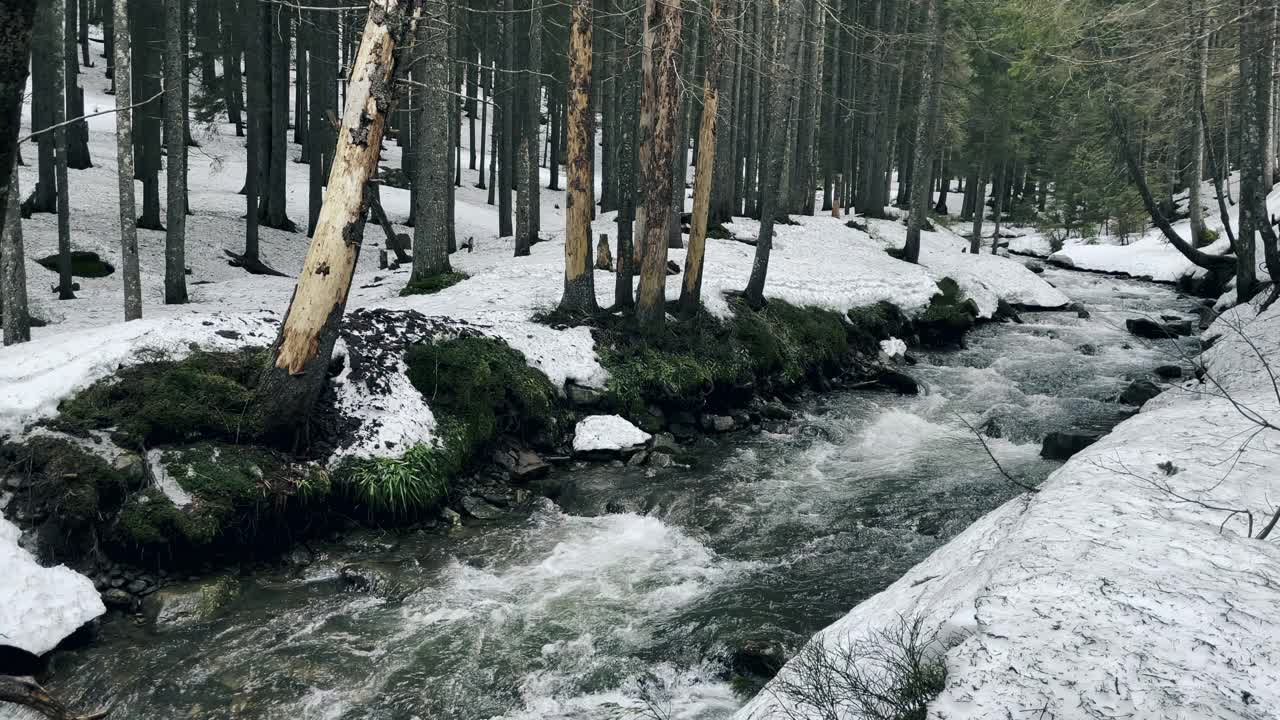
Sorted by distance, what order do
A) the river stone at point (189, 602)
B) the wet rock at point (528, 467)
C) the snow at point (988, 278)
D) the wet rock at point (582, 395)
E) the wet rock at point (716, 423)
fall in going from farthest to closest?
the snow at point (988, 278) < the wet rock at point (716, 423) < the wet rock at point (582, 395) < the wet rock at point (528, 467) < the river stone at point (189, 602)

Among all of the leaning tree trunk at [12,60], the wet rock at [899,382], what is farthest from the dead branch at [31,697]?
the wet rock at [899,382]

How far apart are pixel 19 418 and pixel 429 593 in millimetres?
3705

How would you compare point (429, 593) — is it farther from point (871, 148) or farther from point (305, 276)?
point (871, 148)

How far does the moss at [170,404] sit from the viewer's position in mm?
6996

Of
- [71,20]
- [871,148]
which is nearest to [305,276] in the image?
[871,148]

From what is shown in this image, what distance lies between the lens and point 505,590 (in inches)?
271

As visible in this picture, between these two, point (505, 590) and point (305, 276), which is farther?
point (305, 276)

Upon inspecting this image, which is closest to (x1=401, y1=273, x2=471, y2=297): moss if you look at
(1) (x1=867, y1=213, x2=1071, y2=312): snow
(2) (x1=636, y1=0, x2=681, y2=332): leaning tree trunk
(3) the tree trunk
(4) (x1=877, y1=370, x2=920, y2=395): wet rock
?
(2) (x1=636, y1=0, x2=681, y2=332): leaning tree trunk

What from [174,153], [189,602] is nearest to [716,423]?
[189,602]

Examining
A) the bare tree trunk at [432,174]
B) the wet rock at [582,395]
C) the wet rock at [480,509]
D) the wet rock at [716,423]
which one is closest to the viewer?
the wet rock at [480,509]

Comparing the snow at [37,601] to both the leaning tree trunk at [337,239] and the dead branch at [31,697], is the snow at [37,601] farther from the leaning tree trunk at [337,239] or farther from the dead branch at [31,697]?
the leaning tree trunk at [337,239]

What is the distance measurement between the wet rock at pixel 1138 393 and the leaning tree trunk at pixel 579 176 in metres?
8.28

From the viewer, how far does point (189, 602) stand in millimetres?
6316

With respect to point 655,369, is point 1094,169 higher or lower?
higher
